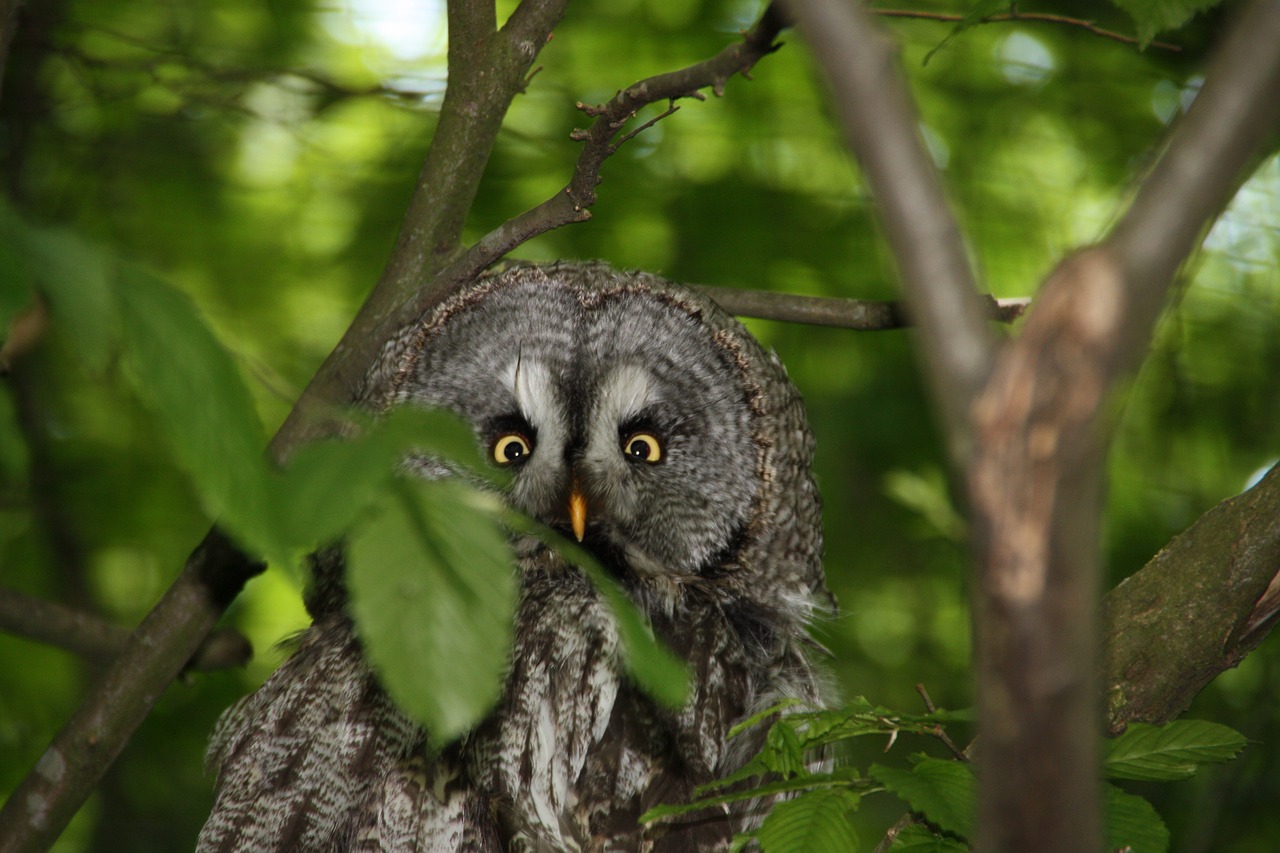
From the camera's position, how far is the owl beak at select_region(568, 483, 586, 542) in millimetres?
1842

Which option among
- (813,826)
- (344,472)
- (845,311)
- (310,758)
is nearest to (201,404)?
(344,472)

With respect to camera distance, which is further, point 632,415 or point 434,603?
point 632,415

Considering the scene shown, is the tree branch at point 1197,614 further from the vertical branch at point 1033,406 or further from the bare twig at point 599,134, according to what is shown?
the vertical branch at point 1033,406

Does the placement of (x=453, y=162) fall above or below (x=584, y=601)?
above

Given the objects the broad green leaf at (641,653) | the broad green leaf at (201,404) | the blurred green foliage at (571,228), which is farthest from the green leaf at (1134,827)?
the blurred green foliage at (571,228)

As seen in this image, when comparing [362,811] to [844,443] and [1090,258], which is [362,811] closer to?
[1090,258]

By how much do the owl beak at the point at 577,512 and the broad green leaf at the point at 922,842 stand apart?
2.44 feet

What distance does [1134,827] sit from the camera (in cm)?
114

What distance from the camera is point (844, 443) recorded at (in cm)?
349

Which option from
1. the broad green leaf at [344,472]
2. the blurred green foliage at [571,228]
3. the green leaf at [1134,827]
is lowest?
the green leaf at [1134,827]

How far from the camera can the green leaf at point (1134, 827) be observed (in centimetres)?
113

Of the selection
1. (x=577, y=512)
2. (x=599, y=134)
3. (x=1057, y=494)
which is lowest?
(x=1057, y=494)

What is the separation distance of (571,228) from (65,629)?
1.63 m

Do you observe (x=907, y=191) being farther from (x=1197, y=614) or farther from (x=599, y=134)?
(x=1197, y=614)
